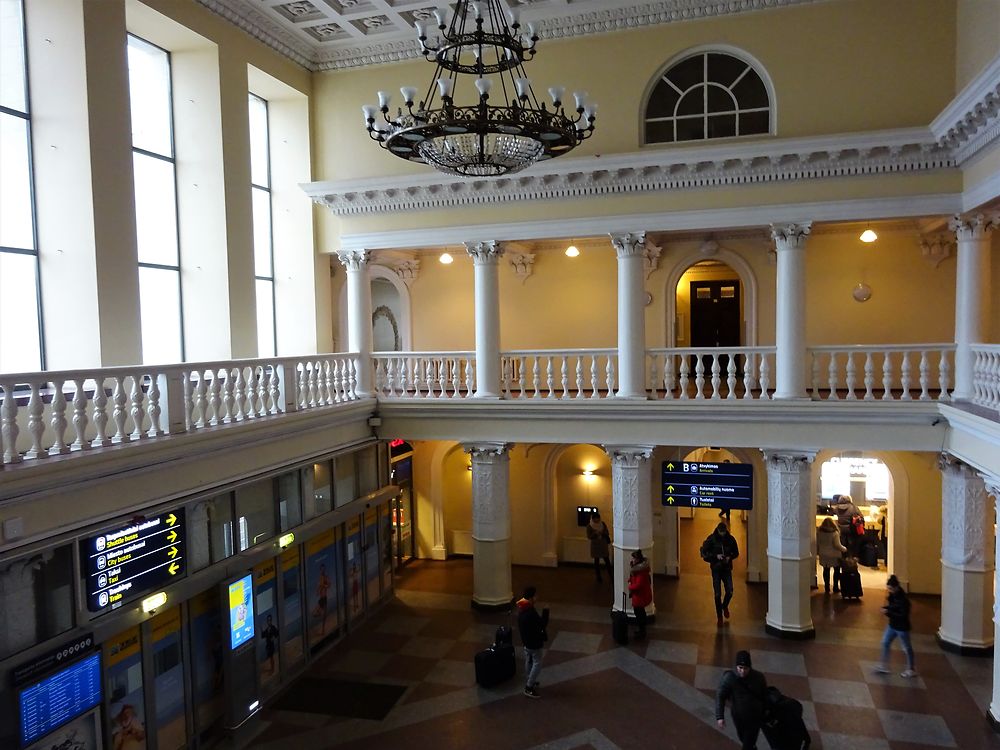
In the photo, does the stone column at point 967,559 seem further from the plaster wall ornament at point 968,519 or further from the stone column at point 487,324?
the stone column at point 487,324

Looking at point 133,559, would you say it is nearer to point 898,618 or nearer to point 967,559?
point 898,618

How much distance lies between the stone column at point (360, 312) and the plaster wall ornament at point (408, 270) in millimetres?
2198

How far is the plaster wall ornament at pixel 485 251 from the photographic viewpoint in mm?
11859

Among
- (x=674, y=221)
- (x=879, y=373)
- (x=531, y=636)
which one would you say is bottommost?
(x=531, y=636)

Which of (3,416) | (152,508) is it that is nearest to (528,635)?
(152,508)

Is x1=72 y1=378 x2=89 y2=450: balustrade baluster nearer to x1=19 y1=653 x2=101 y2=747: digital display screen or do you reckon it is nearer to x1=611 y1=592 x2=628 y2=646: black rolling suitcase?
x1=19 y1=653 x2=101 y2=747: digital display screen

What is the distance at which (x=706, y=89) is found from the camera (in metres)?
11.4

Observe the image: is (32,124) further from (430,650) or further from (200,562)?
(430,650)

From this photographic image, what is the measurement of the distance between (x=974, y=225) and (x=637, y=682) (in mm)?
7693

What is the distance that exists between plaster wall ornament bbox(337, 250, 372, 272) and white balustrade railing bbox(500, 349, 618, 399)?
9.55ft

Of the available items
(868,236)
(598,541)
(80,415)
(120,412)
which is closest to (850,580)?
(598,541)

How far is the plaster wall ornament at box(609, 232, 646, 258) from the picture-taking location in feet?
36.8

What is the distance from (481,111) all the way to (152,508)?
16.6ft

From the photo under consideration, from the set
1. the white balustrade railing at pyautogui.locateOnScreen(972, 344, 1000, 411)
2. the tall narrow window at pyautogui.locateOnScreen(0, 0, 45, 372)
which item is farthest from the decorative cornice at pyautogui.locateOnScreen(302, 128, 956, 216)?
the tall narrow window at pyautogui.locateOnScreen(0, 0, 45, 372)
